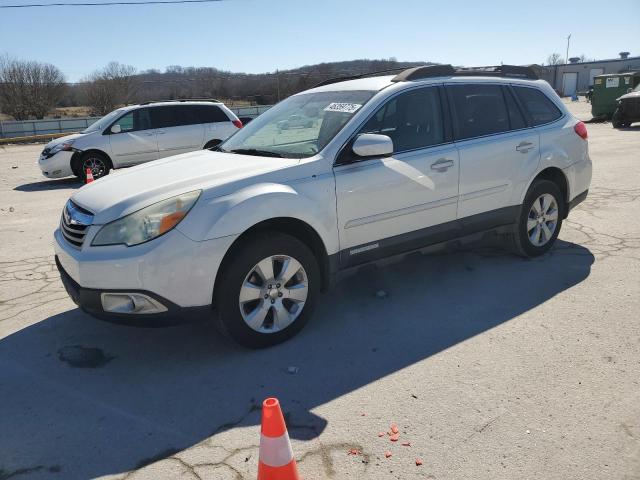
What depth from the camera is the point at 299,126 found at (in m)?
4.48

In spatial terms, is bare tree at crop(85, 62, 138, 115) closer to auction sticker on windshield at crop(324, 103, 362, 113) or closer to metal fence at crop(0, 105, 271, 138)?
metal fence at crop(0, 105, 271, 138)

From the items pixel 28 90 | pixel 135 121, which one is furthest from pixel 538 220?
pixel 28 90

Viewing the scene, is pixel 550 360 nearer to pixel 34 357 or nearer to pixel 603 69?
pixel 34 357

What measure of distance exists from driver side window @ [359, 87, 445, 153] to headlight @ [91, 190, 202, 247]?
153 centimetres

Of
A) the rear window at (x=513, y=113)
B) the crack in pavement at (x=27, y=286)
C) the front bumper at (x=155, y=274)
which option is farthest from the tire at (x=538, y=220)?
the crack in pavement at (x=27, y=286)

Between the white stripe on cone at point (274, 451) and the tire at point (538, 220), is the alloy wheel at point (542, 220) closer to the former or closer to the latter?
the tire at point (538, 220)

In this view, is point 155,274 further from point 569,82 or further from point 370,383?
point 569,82

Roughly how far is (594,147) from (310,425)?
1394cm

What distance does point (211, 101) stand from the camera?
42.0ft

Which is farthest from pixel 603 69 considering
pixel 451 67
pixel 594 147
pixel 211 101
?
pixel 451 67

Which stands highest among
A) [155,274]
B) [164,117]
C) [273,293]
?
[164,117]

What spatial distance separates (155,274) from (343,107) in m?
2.00

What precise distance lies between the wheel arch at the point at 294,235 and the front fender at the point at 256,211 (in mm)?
51

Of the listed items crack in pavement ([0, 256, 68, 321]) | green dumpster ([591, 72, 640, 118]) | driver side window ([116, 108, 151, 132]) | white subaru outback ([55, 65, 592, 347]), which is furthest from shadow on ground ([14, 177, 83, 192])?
green dumpster ([591, 72, 640, 118])
